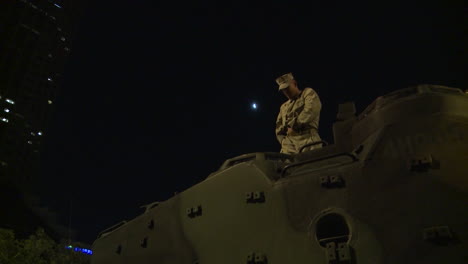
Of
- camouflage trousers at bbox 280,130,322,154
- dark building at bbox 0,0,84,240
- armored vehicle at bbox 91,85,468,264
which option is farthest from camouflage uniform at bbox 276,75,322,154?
dark building at bbox 0,0,84,240

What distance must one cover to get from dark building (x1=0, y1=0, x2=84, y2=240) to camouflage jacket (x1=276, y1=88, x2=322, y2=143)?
3968 cm

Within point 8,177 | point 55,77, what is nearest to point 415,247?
point 8,177

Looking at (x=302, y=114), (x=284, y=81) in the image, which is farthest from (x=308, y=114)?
(x=284, y=81)

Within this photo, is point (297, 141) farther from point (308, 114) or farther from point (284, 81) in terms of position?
point (284, 81)

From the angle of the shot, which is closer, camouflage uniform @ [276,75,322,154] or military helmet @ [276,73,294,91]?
camouflage uniform @ [276,75,322,154]

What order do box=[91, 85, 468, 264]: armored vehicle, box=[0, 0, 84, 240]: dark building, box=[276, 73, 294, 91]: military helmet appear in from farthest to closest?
box=[0, 0, 84, 240]: dark building < box=[276, 73, 294, 91]: military helmet < box=[91, 85, 468, 264]: armored vehicle

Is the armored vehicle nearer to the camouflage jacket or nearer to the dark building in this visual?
the camouflage jacket

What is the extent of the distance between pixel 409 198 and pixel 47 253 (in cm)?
2364

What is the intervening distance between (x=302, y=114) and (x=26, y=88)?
48.0 m

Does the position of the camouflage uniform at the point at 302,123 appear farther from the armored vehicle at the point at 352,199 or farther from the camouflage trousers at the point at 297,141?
the armored vehicle at the point at 352,199

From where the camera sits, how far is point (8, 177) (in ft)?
144

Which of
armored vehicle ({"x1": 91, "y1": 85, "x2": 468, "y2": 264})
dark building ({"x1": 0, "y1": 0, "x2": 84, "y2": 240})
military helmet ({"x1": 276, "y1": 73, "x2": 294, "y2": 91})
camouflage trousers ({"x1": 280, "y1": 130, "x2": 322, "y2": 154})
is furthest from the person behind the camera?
dark building ({"x1": 0, "y1": 0, "x2": 84, "y2": 240})

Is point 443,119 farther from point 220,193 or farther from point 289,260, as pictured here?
point 220,193

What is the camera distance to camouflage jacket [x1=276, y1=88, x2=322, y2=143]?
7.01 m
